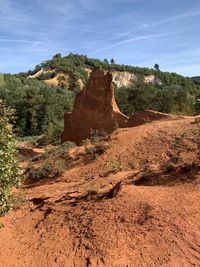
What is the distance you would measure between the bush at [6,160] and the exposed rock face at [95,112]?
14540 mm

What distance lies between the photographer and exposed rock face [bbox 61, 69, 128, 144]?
73.2 ft

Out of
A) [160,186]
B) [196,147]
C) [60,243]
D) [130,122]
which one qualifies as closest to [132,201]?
[160,186]

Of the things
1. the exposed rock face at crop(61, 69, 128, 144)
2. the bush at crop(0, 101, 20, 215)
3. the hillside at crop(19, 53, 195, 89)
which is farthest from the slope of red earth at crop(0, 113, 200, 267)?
the hillside at crop(19, 53, 195, 89)

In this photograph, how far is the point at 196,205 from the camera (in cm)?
841

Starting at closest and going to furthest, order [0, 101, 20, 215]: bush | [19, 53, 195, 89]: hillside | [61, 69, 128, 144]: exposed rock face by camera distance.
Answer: [0, 101, 20, 215]: bush < [61, 69, 128, 144]: exposed rock face < [19, 53, 195, 89]: hillside

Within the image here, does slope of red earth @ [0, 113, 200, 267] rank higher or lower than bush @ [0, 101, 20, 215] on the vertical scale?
lower

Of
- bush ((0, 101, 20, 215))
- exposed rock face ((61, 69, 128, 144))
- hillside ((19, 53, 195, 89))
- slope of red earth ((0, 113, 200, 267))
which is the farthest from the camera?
hillside ((19, 53, 195, 89))

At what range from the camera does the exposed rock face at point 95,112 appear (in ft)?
73.2

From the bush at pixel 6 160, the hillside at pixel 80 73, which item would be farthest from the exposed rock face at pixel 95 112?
the hillside at pixel 80 73

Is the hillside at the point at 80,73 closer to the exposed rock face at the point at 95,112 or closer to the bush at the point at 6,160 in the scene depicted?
the exposed rock face at the point at 95,112

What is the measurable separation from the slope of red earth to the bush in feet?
5.68

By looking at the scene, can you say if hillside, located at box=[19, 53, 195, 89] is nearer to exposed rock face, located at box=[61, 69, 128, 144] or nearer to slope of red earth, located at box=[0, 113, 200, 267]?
exposed rock face, located at box=[61, 69, 128, 144]

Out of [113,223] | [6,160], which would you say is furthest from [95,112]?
[6,160]

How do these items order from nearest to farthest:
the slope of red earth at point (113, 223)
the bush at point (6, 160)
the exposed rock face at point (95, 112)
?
the bush at point (6, 160) → the slope of red earth at point (113, 223) → the exposed rock face at point (95, 112)
